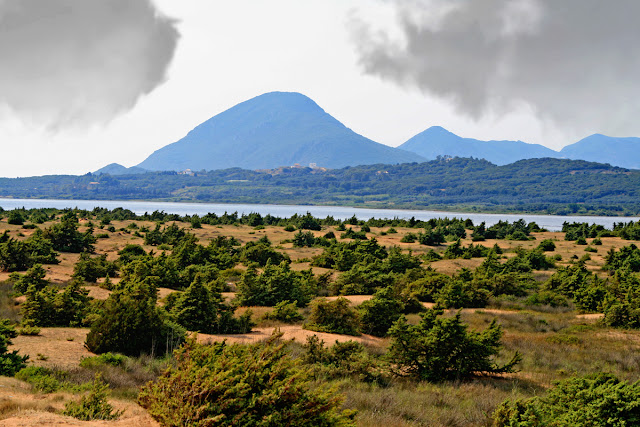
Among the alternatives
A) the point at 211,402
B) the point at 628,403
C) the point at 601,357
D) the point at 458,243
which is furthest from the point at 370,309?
the point at 458,243

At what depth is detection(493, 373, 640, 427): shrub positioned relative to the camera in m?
7.18

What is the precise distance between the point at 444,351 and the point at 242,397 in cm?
724

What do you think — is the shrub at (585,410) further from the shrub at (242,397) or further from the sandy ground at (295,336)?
the sandy ground at (295,336)

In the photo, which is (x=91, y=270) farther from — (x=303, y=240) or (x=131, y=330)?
(x=303, y=240)

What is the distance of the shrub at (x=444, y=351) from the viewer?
11719mm

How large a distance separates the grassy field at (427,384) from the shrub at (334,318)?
49 cm

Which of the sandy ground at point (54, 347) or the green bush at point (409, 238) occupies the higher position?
the green bush at point (409, 238)

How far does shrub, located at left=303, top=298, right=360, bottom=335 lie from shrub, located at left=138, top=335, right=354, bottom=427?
35.0 ft

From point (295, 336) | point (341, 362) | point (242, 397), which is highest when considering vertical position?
point (242, 397)

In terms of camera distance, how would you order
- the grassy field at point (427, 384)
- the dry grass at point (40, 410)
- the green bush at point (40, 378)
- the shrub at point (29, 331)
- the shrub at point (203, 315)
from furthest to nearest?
1. the shrub at point (203, 315)
2. the shrub at point (29, 331)
3. the green bush at point (40, 378)
4. the grassy field at point (427, 384)
5. the dry grass at point (40, 410)

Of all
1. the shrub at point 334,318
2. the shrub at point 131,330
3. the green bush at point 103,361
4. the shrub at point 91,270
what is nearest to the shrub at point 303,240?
the shrub at point 91,270

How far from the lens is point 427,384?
11188 millimetres

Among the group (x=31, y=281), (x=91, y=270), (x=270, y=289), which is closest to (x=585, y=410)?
(x=270, y=289)

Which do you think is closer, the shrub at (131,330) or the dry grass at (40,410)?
the dry grass at (40,410)
